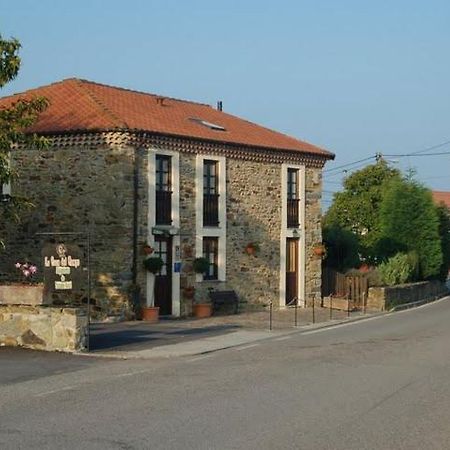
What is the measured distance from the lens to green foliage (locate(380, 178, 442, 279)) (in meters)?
42.3

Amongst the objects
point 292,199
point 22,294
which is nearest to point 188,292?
point 292,199

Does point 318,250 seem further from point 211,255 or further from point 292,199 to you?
point 211,255

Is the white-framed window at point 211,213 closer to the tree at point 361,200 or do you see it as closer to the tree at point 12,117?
the tree at point 12,117

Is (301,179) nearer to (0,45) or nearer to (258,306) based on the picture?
(258,306)

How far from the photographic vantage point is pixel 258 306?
30.7m

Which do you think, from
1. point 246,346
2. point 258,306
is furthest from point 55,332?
point 258,306

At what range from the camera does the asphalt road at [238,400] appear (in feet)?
29.1

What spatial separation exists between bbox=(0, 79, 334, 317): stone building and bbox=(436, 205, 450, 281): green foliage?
48.8ft

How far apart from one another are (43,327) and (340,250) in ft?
72.9

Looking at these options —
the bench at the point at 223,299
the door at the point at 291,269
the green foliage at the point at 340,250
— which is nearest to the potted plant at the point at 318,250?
the door at the point at 291,269

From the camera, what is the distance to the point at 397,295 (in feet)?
115

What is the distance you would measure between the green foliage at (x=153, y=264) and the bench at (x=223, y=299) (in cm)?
306

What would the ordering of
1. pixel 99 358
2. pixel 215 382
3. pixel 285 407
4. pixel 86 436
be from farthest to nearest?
pixel 99 358
pixel 215 382
pixel 285 407
pixel 86 436

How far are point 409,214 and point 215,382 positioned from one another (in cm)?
3076
